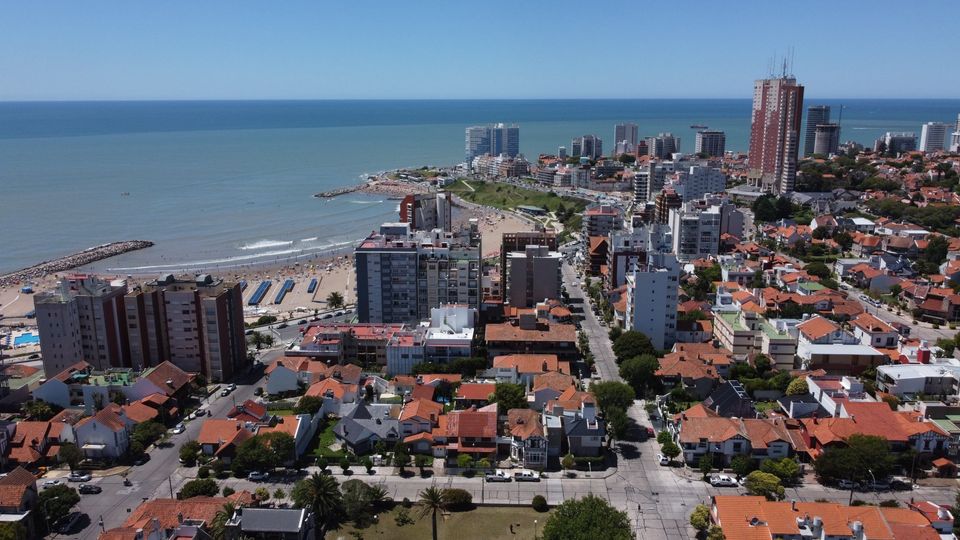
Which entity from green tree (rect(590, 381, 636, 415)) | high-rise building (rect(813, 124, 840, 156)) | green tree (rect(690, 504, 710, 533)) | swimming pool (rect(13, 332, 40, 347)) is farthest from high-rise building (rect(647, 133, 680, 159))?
green tree (rect(690, 504, 710, 533))

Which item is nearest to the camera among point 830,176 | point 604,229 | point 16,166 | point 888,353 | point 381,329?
point 888,353

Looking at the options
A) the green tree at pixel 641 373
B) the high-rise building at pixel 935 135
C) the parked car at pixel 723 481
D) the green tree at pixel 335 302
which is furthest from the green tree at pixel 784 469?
the high-rise building at pixel 935 135

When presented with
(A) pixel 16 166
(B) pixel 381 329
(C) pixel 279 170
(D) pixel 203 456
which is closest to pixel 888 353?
(B) pixel 381 329

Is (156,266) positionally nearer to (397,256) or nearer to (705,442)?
(397,256)

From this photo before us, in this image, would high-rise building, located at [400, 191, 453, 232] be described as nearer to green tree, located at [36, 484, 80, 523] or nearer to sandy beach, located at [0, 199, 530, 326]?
sandy beach, located at [0, 199, 530, 326]

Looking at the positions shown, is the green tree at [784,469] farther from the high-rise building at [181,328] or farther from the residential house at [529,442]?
the high-rise building at [181,328]

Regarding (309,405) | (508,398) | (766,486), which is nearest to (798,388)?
(766,486)

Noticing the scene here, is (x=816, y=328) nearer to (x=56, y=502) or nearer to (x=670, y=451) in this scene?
(x=670, y=451)
